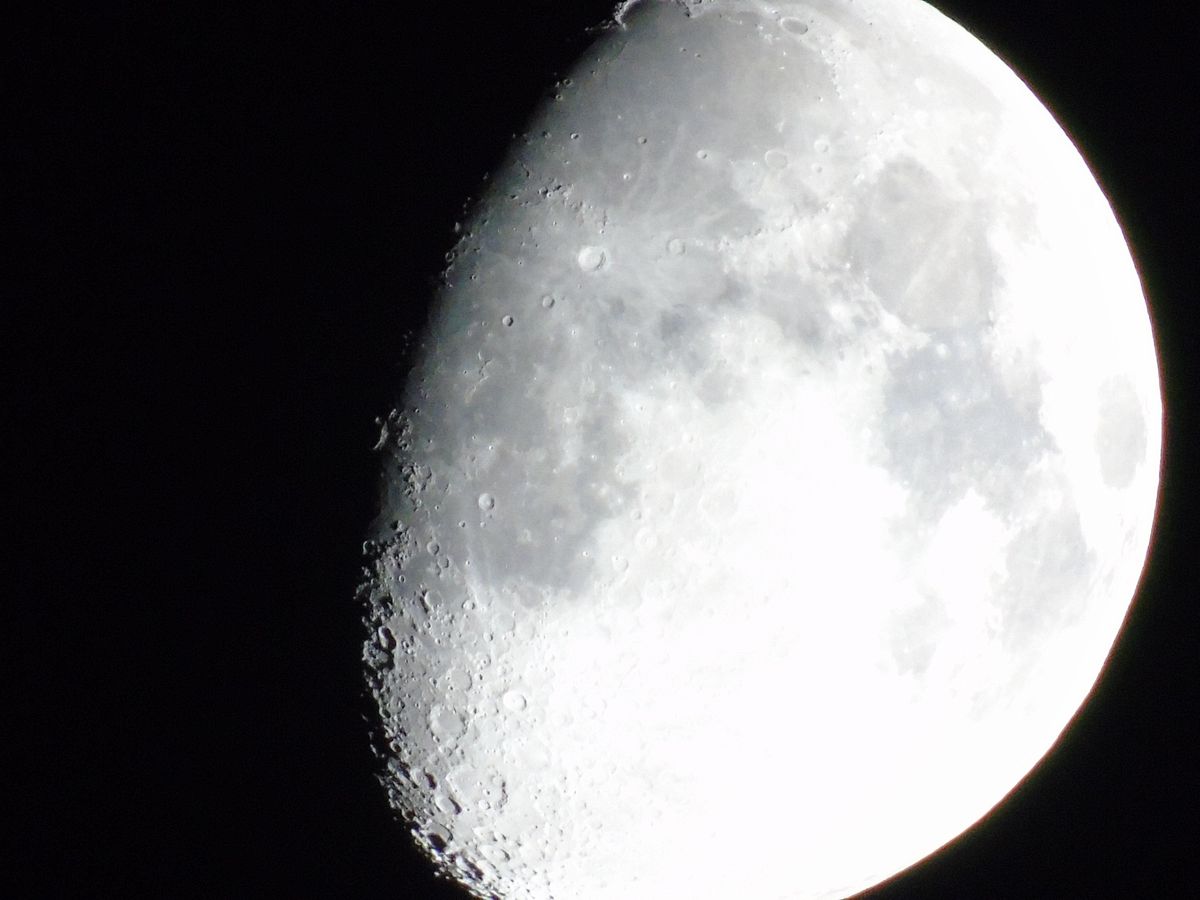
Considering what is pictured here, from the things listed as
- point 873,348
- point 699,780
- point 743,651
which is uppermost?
point 873,348

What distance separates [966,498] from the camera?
8.24 ft

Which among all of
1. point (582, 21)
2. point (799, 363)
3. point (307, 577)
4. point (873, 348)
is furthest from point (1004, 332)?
point (307, 577)

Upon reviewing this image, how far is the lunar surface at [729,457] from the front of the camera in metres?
2.32

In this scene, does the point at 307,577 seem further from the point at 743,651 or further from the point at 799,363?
the point at 799,363

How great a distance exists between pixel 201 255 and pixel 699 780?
1.61 m

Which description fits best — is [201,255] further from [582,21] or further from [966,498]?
[966,498]

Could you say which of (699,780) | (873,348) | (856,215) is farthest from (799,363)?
(699,780)

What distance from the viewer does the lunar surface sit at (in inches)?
91.4

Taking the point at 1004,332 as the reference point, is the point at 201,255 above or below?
below

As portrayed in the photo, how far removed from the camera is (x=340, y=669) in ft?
8.34

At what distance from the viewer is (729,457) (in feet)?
7.58

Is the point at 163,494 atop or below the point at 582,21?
below

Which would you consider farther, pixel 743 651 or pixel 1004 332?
pixel 1004 332

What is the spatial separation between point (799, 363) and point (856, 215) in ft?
1.22
